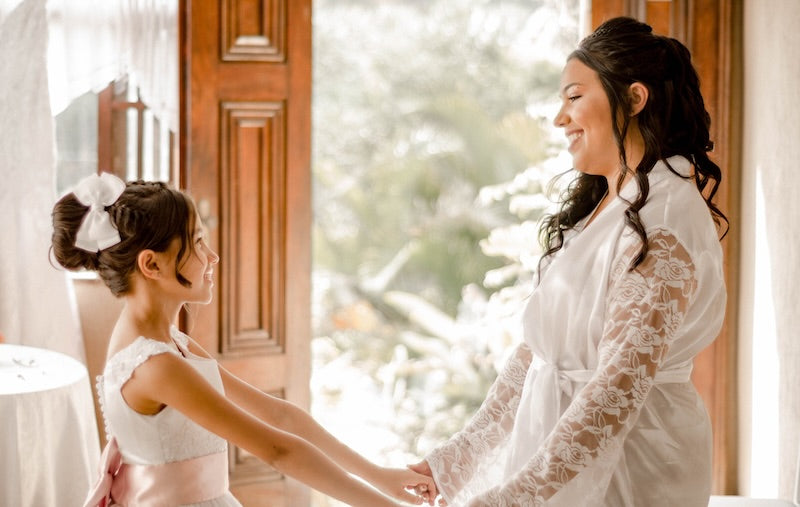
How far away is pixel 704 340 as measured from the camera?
1.65 metres

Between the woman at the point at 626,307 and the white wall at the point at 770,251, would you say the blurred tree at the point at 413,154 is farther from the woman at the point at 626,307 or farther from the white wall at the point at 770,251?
the woman at the point at 626,307

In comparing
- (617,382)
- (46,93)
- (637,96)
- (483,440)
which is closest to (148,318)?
(483,440)

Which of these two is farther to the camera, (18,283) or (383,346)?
(383,346)

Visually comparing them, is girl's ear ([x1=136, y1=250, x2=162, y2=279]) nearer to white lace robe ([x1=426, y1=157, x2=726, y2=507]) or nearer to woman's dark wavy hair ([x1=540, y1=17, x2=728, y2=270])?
white lace robe ([x1=426, y1=157, x2=726, y2=507])

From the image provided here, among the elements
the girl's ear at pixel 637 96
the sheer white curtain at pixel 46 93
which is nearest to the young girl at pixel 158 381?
the girl's ear at pixel 637 96

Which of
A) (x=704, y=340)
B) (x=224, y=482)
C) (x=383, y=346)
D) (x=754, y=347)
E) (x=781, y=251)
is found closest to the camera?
(x=704, y=340)

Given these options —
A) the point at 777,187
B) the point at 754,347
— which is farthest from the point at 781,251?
the point at 754,347

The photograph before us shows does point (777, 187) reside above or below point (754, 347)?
above

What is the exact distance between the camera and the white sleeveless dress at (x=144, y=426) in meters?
1.65

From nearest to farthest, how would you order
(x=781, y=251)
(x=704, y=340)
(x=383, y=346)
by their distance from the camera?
(x=704, y=340) → (x=781, y=251) → (x=383, y=346)

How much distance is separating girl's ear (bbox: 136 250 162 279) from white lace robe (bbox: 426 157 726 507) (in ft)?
2.27

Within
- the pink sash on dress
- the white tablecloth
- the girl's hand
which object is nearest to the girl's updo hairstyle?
the pink sash on dress

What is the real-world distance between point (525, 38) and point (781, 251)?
15.9 feet

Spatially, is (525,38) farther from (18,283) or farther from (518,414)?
(518,414)
